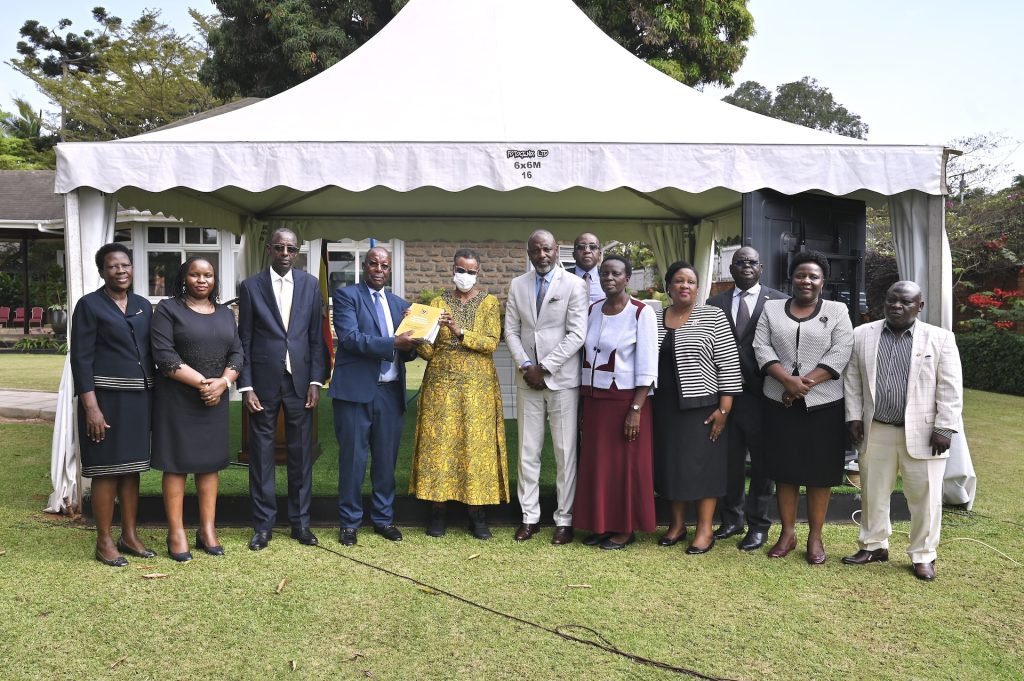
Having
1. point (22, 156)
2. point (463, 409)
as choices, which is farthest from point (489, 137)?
point (22, 156)

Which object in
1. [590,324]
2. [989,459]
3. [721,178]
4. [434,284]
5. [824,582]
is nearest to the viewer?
[824,582]

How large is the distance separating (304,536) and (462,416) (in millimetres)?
1119

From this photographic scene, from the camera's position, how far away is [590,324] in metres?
4.48

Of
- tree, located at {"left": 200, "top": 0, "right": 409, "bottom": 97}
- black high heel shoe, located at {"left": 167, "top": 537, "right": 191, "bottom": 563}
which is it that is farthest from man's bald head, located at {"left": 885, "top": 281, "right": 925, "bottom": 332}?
tree, located at {"left": 200, "top": 0, "right": 409, "bottom": 97}

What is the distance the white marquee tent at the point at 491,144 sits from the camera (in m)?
4.91

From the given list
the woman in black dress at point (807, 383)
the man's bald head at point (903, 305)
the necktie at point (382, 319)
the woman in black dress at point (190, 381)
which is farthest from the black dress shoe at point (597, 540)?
the woman in black dress at point (190, 381)

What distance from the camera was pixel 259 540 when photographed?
441cm

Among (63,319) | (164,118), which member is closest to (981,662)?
(63,319)

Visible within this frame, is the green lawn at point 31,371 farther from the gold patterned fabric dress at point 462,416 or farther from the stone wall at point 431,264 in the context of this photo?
the gold patterned fabric dress at point 462,416

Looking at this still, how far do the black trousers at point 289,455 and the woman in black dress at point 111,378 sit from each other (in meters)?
0.56

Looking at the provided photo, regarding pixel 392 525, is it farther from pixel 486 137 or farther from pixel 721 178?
pixel 721 178

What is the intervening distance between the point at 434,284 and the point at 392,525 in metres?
11.4

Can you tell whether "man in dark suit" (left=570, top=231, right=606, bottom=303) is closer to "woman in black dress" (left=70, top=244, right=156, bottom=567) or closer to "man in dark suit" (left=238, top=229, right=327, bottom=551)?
"man in dark suit" (left=238, top=229, right=327, bottom=551)

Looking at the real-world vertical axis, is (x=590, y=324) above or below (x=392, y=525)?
above
